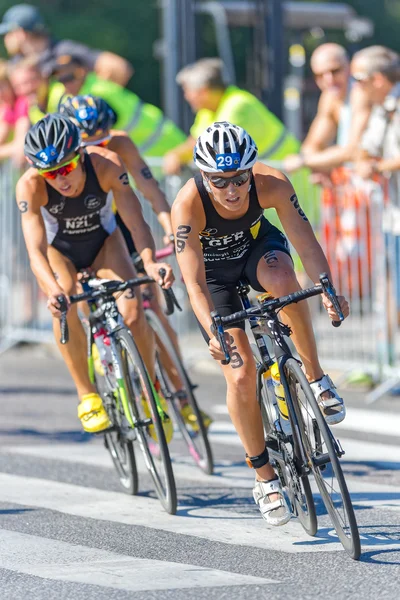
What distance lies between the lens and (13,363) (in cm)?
1314

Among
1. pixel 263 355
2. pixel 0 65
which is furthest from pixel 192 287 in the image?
pixel 0 65

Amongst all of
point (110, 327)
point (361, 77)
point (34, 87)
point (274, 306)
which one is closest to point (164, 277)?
point (110, 327)

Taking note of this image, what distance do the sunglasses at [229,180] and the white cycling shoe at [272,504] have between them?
1.45 metres

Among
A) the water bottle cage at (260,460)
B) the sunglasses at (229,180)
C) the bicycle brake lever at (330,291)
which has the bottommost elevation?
the water bottle cage at (260,460)

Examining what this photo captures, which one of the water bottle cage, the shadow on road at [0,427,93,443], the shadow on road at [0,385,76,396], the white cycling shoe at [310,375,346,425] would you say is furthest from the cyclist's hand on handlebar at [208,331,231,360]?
the shadow on road at [0,385,76,396]

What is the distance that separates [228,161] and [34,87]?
6.89 m

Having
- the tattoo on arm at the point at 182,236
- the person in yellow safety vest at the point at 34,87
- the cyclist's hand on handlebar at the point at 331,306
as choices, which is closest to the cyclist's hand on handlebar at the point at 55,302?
the tattoo on arm at the point at 182,236

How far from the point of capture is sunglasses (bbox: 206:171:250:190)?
6289 mm

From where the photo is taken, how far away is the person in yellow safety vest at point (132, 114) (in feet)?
38.8

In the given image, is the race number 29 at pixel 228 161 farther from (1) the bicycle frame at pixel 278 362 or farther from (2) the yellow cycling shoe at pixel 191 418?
(2) the yellow cycling shoe at pixel 191 418

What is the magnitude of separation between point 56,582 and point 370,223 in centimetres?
603

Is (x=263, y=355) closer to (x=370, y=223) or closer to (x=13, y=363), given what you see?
(x=370, y=223)

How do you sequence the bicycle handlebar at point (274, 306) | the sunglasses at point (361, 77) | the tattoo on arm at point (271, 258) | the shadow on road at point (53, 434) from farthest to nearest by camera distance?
the sunglasses at point (361, 77) → the shadow on road at point (53, 434) → the tattoo on arm at point (271, 258) → the bicycle handlebar at point (274, 306)

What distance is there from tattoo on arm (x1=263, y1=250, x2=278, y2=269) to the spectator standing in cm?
471
